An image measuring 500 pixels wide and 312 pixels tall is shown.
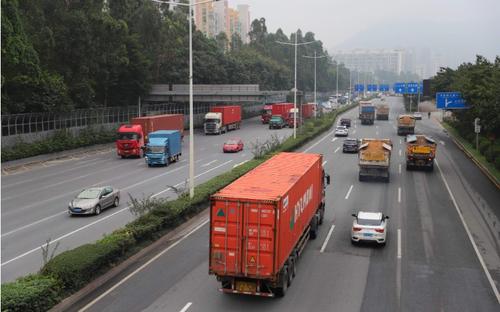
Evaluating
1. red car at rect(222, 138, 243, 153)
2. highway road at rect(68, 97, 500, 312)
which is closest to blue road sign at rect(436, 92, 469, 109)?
red car at rect(222, 138, 243, 153)

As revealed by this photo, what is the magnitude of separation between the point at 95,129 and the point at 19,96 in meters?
12.5

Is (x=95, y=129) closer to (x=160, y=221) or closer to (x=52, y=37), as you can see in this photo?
(x=52, y=37)

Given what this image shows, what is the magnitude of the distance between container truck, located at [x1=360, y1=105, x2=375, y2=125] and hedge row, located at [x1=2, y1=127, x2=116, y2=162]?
4345 centimetres

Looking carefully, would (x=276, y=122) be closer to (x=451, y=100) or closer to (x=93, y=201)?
(x=451, y=100)

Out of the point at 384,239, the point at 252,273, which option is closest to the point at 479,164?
the point at 384,239

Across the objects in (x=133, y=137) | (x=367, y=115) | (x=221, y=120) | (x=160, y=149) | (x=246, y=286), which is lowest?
(x=246, y=286)

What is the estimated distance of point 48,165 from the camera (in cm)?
5225

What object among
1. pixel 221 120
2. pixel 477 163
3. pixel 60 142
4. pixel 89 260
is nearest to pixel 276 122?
pixel 221 120

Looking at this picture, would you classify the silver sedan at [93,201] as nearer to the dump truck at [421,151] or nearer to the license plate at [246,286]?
the license plate at [246,286]

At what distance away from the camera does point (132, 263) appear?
2062 cm

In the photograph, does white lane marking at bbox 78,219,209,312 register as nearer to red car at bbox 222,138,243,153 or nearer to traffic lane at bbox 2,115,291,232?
traffic lane at bbox 2,115,291,232

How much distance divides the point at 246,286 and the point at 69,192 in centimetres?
2444

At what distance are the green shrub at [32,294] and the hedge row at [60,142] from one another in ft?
121

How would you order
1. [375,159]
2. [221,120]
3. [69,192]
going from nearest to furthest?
[69,192]
[375,159]
[221,120]
